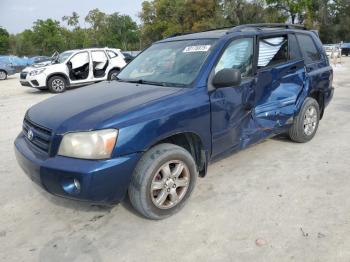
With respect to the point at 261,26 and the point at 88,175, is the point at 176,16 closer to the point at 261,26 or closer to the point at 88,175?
the point at 261,26

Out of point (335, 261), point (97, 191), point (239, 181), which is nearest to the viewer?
point (335, 261)

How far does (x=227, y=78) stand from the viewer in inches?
139

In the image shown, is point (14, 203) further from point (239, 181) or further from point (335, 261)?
point (335, 261)

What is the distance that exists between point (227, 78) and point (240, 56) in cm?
75

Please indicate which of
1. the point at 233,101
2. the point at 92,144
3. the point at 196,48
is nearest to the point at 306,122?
the point at 233,101

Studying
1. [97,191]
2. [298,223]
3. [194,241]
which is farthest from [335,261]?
[97,191]

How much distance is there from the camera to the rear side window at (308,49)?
5.12 m

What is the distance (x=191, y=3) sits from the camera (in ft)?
181

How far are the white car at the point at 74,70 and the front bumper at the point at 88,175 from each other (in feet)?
31.5

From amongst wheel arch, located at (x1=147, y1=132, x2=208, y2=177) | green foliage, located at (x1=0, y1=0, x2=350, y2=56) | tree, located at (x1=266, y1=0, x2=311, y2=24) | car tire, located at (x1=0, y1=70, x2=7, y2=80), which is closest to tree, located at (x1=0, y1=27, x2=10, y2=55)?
green foliage, located at (x1=0, y1=0, x2=350, y2=56)

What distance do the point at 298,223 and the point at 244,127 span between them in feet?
4.22

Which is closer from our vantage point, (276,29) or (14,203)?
(14,203)

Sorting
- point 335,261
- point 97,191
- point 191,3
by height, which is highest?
point 191,3

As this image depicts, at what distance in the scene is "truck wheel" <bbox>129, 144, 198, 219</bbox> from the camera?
3.14 meters
